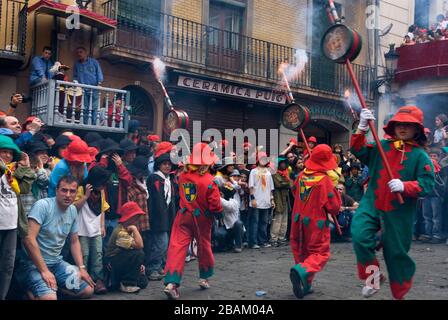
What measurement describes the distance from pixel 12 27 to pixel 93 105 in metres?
2.09

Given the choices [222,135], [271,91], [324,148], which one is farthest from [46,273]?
[271,91]

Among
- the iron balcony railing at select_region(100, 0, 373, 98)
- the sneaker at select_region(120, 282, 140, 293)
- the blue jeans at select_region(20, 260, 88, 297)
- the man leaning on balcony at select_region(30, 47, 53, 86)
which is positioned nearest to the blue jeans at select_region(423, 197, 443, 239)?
the iron balcony railing at select_region(100, 0, 373, 98)

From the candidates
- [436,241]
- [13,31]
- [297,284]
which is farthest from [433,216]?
[13,31]

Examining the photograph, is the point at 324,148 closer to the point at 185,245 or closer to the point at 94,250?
the point at 185,245

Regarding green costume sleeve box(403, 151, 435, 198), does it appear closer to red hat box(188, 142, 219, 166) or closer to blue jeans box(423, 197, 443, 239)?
red hat box(188, 142, 219, 166)

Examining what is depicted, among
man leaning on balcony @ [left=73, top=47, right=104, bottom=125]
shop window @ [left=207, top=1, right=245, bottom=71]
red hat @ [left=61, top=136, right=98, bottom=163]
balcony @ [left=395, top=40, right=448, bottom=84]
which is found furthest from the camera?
balcony @ [left=395, top=40, right=448, bottom=84]

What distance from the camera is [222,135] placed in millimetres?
14562

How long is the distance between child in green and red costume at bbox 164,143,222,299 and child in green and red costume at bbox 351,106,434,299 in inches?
66.9

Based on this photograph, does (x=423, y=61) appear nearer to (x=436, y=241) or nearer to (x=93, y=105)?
(x=436, y=241)

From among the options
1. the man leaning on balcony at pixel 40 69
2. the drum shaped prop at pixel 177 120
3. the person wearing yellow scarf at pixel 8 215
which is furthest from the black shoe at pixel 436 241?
the person wearing yellow scarf at pixel 8 215

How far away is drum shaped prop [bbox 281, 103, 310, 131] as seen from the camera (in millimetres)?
7719

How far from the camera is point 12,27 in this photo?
35.5ft

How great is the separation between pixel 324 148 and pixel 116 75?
7.42 meters
